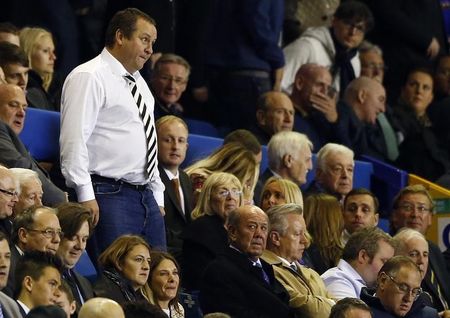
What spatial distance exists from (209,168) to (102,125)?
1.81 metres

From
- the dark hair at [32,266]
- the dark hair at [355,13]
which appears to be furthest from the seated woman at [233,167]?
the dark hair at [355,13]

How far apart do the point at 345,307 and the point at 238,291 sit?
71cm

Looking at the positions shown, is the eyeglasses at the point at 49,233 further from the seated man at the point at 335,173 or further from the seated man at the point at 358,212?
the seated man at the point at 335,173

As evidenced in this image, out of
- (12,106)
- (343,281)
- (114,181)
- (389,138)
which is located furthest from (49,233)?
(389,138)

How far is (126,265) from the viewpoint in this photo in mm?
10086

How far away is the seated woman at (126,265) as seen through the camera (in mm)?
10016

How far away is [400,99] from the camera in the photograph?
16.1 m

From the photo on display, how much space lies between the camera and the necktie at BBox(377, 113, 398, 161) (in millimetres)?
15328

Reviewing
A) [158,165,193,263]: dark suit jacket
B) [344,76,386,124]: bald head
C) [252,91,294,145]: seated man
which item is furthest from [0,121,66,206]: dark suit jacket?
[344,76,386,124]: bald head

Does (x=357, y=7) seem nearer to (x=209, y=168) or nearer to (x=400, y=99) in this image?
(x=400, y=99)

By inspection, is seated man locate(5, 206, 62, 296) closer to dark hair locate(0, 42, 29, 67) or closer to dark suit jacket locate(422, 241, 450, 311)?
dark hair locate(0, 42, 29, 67)

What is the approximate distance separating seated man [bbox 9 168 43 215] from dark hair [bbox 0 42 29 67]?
1.39 meters

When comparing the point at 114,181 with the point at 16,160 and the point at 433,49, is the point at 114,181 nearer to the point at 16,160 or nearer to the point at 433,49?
the point at 16,160

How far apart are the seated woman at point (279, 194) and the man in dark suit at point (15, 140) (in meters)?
1.91
